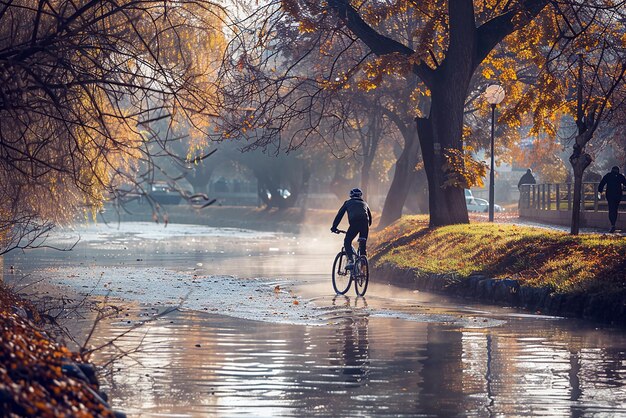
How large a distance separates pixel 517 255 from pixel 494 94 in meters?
13.2

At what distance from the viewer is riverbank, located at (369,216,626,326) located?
1870 centimetres

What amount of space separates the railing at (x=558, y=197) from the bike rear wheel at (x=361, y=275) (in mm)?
18343

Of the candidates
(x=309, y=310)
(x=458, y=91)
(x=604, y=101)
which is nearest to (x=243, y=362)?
(x=309, y=310)

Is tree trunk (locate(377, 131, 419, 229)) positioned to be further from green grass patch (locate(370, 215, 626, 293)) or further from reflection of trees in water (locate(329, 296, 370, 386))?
reflection of trees in water (locate(329, 296, 370, 386))

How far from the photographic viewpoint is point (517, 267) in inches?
893

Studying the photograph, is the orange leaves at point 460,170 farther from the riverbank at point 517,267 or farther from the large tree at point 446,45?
the riverbank at point 517,267

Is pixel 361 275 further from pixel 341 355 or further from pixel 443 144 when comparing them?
pixel 443 144

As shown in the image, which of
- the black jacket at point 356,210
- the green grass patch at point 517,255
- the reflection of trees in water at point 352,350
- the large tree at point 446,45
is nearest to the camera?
the reflection of trees in water at point 352,350

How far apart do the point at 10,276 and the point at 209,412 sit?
1932cm

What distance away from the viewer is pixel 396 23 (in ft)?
154

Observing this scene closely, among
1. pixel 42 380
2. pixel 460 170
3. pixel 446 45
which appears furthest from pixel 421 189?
pixel 42 380

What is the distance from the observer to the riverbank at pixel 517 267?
18703mm

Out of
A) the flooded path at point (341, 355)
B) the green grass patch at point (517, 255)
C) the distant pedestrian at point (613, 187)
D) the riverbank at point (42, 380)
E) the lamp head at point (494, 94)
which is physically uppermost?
the lamp head at point (494, 94)

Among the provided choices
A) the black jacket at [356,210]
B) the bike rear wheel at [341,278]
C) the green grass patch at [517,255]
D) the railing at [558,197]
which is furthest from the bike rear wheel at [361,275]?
the railing at [558,197]
